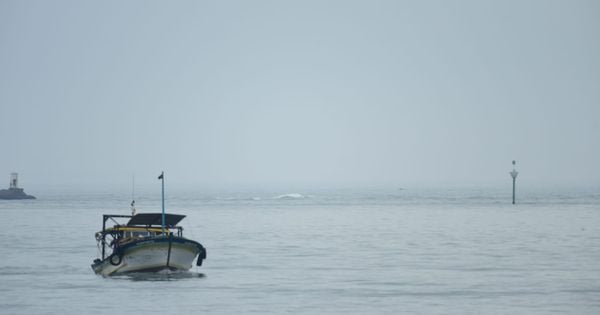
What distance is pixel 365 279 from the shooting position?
63.1 m

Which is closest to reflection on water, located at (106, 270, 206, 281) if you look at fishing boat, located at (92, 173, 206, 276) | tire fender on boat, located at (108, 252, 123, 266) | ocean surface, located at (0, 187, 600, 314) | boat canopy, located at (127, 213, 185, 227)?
ocean surface, located at (0, 187, 600, 314)

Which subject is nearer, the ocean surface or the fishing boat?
the ocean surface

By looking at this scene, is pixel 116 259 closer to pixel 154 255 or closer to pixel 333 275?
pixel 154 255

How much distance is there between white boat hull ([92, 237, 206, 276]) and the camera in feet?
206

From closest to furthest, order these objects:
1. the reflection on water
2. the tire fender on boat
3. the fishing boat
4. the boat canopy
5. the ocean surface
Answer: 1. the ocean surface
2. the fishing boat
3. the reflection on water
4. the tire fender on boat
5. the boat canopy

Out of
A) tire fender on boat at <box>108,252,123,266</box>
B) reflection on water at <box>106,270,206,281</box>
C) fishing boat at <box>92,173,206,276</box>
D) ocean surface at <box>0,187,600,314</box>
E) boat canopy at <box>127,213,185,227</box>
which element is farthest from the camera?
boat canopy at <box>127,213,185,227</box>

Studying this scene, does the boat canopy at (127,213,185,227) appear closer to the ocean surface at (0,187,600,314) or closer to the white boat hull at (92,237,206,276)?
the white boat hull at (92,237,206,276)

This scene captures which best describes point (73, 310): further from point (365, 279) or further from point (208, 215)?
point (208, 215)

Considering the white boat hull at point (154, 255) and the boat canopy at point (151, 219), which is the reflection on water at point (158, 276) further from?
the boat canopy at point (151, 219)

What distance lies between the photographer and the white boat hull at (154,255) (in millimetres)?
62750

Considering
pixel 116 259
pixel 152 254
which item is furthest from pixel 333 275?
pixel 116 259

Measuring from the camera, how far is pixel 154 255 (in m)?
63.2

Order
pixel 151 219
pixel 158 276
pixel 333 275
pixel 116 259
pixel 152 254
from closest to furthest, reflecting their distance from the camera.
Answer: pixel 152 254
pixel 158 276
pixel 116 259
pixel 333 275
pixel 151 219

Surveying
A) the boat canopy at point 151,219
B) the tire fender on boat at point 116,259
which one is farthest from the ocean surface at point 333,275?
the boat canopy at point 151,219
